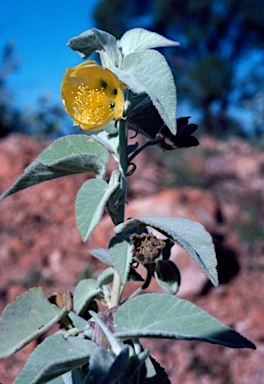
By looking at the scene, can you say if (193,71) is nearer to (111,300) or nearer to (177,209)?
(177,209)

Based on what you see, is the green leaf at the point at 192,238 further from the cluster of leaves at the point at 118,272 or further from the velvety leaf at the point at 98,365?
the velvety leaf at the point at 98,365

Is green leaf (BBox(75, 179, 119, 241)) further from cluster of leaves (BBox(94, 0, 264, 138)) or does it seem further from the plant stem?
cluster of leaves (BBox(94, 0, 264, 138))

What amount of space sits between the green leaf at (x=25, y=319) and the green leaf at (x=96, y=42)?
0.35 metres

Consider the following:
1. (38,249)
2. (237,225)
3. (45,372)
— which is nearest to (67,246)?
(38,249)

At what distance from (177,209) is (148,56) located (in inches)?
90.7

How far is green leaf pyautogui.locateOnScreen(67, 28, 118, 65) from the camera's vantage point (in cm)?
56

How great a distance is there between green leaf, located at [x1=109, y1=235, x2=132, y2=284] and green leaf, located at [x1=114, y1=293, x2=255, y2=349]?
0.09 meters

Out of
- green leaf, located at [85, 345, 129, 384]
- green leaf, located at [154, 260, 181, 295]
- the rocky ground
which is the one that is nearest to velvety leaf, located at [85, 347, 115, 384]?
green leaf, located at [85, 345, 129, 384]

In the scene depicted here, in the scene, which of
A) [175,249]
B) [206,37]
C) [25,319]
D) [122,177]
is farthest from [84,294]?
[206,37]

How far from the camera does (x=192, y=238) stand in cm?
52

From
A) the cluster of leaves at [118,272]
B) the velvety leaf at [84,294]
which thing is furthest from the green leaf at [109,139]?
the velvety leaf at [84,294]

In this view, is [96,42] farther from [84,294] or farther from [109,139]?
[84,294]

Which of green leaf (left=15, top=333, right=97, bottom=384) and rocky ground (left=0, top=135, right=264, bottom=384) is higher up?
green leaf (left=15, top=333, right=97, bottom=384)

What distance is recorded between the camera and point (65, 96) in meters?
0.62
